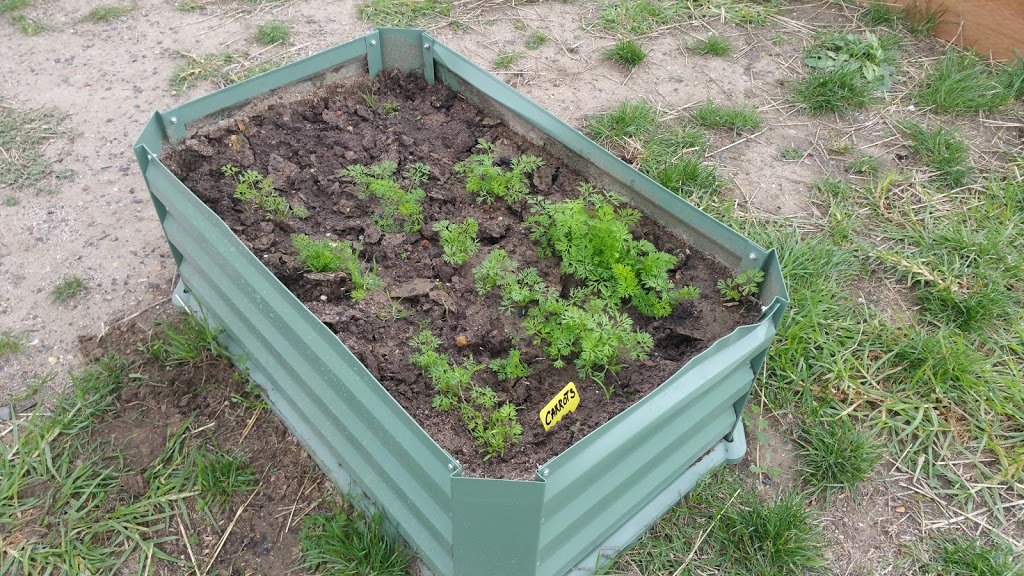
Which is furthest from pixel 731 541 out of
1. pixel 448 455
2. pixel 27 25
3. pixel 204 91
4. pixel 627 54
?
pixel 27 25

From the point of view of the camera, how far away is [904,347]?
326 centimetres

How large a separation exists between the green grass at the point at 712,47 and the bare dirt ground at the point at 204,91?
72 mm

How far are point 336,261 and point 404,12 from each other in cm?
284

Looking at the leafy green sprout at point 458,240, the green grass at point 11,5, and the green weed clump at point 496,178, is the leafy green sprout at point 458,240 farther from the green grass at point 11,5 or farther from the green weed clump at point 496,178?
the green grass at point 11,5

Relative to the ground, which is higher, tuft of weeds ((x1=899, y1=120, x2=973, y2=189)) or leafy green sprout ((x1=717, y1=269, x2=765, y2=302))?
leafy green sprout ((x1=717, y1=269, x2=765, y2=302))

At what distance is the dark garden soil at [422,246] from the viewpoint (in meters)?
2.60

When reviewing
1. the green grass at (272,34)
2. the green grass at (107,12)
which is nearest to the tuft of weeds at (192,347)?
the green grass at (272,34)

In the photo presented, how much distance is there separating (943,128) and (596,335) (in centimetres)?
308

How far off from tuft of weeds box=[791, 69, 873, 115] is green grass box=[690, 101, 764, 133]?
1.25 feet

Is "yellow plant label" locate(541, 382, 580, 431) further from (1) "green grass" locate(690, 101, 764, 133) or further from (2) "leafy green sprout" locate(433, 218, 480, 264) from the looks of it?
(1) "green grass" locate(690, 101, 764, 133)

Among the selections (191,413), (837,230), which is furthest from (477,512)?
(837,230)

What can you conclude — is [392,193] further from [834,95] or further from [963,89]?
[963,89]

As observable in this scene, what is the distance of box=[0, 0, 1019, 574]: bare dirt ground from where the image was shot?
3260 millimetres

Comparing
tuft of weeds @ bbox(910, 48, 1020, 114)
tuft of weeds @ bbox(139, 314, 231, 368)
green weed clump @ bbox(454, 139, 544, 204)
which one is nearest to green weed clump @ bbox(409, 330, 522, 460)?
green weed clump @ bbox(454, 139, 544, 204)
